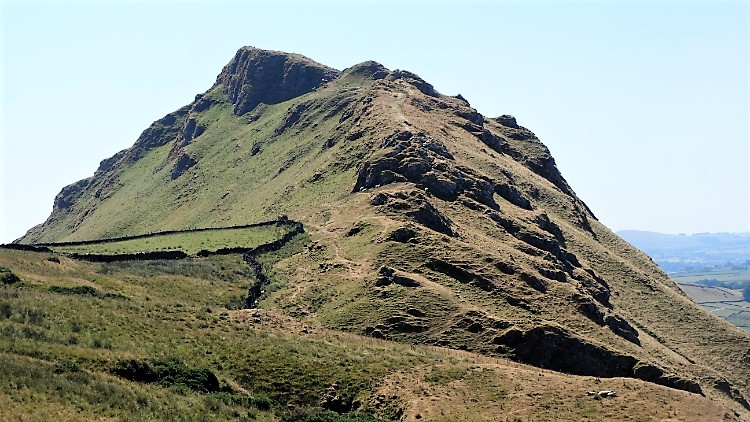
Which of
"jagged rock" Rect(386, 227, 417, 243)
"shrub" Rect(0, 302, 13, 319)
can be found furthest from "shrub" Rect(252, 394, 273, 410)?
"jagged rock" Rect(386, 227, 417, 243)

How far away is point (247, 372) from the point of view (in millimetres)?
58000

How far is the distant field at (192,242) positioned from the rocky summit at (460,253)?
6487 mm

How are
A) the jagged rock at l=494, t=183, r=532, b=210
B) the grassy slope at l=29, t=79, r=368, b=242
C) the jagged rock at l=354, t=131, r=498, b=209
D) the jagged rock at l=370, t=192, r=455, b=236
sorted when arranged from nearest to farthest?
the jagged rock at l=370, t=192, r=455, b=236 → the jagged rock at l=354, t=131, r=498, b=209 → the jagged rock at l=494, t=183, r=532, b=210 → the grassy slope at l=29, t=79, r=368, b=242

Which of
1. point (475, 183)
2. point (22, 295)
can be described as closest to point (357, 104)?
point (475, 183)

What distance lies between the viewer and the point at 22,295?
63.1 metres

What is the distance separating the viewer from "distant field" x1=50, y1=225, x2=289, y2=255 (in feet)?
340

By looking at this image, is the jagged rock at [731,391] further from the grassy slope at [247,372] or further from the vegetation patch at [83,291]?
the vegetation patch at [83,291]

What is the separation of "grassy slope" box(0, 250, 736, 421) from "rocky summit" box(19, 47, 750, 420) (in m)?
7.21

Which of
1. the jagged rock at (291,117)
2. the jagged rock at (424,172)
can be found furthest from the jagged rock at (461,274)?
the jagged rock at (291,117)

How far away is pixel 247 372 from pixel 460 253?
109 ft

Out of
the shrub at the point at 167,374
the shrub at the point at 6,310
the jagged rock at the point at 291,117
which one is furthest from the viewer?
the jagged rock at the point at 291,117

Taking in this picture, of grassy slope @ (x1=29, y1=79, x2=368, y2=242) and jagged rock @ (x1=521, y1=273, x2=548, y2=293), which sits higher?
grassy slope @ (x1=29, y1=79, x2=368, y2=242)

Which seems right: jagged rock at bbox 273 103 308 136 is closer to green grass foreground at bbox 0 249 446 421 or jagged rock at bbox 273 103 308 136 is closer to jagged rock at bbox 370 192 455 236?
jagged rock at bbox 370 192 455 236

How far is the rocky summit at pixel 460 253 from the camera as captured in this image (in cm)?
7262
